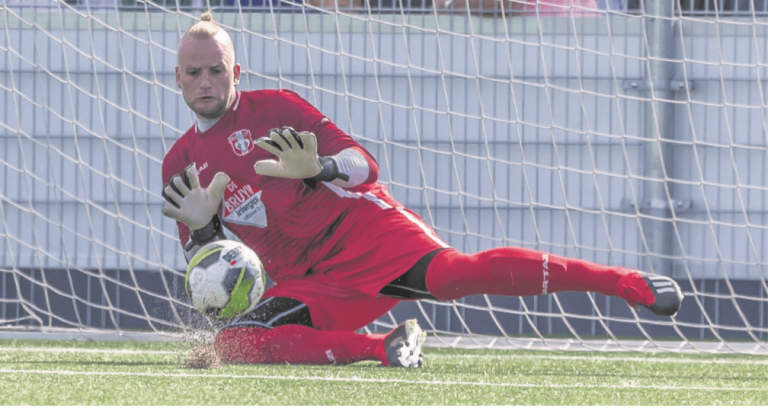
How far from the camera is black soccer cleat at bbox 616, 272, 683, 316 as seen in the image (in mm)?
2828

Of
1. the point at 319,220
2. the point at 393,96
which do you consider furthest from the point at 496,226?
the point at 319,220

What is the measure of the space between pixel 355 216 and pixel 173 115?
84.8 inches

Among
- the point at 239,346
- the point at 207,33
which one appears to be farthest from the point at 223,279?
the point at 207,33

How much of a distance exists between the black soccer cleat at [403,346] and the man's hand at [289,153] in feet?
1.92

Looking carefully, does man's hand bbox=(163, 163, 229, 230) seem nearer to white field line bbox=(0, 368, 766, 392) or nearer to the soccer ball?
the soccer ball

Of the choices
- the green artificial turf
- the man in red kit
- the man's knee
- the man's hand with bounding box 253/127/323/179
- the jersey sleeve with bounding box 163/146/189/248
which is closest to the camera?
the green artificial turf

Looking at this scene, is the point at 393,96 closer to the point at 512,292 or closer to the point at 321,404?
the point at 512,292

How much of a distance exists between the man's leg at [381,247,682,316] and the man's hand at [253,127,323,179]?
483 millimetres

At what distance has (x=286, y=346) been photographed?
10.6 ft

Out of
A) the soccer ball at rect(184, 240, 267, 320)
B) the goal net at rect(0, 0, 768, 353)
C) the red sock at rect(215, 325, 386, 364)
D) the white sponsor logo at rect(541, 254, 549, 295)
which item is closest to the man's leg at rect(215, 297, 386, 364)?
the red sock at rect(215, 325, 386, 364)

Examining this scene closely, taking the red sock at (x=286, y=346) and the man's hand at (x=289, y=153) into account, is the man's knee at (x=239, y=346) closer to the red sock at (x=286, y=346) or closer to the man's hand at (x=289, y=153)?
the red sock at (x=286, y=346)

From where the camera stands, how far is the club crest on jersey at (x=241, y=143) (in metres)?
3.40

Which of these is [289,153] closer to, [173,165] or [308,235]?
[308,235]

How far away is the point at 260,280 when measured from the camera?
310 cm
